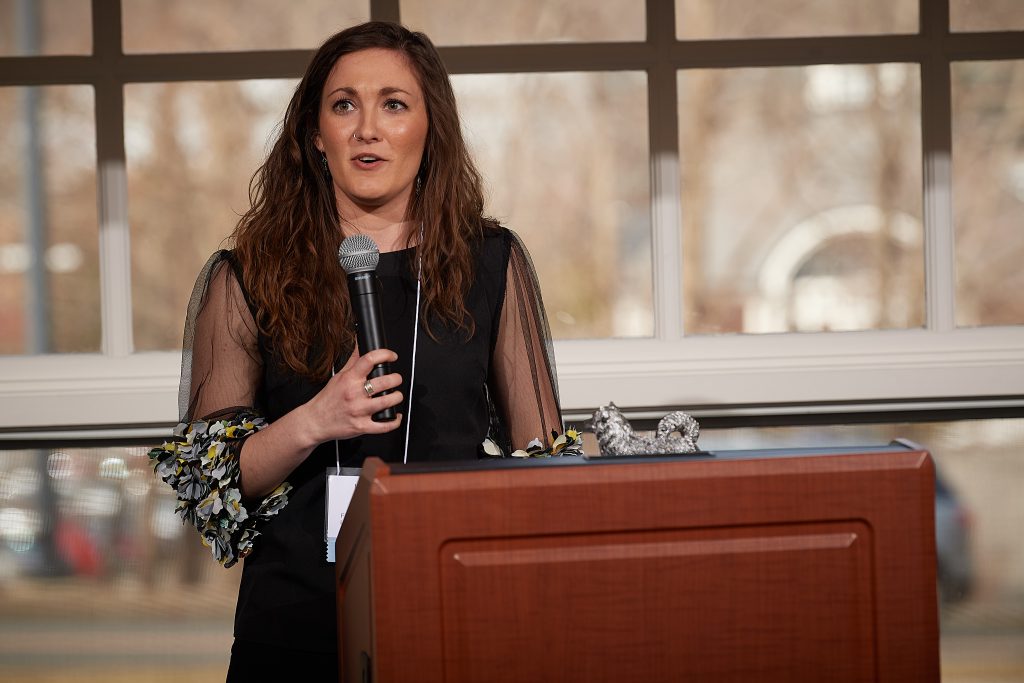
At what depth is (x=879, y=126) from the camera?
119 inches

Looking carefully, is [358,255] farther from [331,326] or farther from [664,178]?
[664,178]

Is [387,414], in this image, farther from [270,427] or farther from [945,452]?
[945,452]

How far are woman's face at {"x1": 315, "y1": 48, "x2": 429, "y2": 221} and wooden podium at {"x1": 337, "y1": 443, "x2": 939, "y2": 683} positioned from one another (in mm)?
771

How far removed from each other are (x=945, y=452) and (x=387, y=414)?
81.1 inches

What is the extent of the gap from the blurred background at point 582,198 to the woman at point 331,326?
1.17 metres

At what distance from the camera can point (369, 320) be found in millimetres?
1281

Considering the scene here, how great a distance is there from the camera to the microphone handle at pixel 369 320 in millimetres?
1279

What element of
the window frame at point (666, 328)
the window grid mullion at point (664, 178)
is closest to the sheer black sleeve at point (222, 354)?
the window frame at point (666, 328)

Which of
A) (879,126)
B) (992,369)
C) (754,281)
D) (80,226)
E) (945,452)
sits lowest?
(945,452)

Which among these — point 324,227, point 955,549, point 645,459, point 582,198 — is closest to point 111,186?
point 582,198

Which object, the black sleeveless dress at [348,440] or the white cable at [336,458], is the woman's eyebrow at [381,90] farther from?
the white cable at [336,458]

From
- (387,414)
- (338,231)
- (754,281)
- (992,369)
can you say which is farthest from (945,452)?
(387,414)

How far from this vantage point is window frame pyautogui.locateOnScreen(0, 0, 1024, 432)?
2.76 m

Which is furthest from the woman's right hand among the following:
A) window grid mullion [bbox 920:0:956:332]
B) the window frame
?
window grid mullion [bbox 920:0:956:332]
